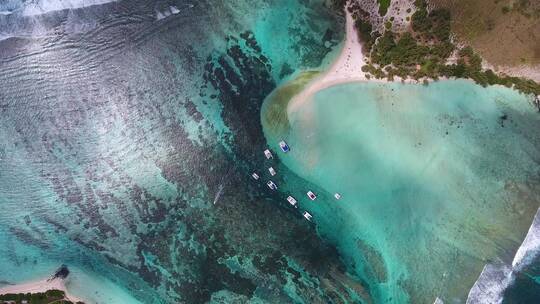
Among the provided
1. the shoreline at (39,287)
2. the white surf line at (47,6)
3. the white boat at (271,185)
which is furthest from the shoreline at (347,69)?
the shoreline at (39,287)

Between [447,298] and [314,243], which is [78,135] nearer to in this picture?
[314,243]

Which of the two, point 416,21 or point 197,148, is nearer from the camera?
point 416,21

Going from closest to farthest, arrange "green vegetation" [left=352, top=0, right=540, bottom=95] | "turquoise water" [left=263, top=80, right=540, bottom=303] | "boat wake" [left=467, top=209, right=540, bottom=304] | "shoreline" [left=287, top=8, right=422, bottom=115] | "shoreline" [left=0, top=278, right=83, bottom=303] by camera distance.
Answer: "green vegetation" [left=352, top=0, right=540, bottom=95], "turquoise water" [left=263, top=80, right=540, bottom=303], "boat wake" [left=467, top=209, right=540, bottom=304], "shoreline" [left=287, top=8, right=422, bottom=115], "shoreline" [left=0, top=278, right=83, bottom=303]

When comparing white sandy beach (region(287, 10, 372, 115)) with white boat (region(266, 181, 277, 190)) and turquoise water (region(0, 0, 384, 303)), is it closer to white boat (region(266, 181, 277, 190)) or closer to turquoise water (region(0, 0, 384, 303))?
turquoise water (region(0, 0, 384, 303))

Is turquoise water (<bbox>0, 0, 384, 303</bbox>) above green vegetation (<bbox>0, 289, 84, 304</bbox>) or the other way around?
above

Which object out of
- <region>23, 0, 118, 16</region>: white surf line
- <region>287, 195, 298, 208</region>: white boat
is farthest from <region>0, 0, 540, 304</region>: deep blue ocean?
<region>287, 195, 298, 208</region>: white boat

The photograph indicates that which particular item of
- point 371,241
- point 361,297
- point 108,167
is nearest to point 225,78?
point 108,167
